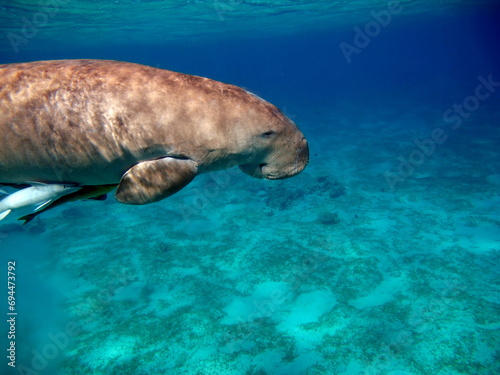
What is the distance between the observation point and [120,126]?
80.6 inches

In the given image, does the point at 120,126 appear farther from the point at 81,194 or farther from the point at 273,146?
the point at 273,146

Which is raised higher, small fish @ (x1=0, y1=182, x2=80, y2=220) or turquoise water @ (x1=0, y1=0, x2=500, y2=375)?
small fish @ (x1=0, y1=182, x2=80, y2=220)

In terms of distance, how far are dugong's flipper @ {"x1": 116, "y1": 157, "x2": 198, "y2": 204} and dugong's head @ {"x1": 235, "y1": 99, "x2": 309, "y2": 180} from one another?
571mm

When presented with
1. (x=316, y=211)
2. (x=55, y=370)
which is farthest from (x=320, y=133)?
(x=55, y=370)

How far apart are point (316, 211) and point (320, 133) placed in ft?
47.8

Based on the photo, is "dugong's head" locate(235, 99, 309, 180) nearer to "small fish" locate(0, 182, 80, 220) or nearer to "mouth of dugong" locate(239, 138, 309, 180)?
"mouth of dugong" locate(239, 138, 309, 180)

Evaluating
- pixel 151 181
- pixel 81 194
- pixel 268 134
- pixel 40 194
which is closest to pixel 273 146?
pixel 268 134

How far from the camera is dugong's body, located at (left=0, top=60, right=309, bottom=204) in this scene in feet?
6.55

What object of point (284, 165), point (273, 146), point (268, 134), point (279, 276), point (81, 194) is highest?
point (268, 134)

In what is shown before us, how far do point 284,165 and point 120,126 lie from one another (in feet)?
4.17

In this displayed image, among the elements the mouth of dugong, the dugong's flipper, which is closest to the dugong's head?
the mouth of dugong

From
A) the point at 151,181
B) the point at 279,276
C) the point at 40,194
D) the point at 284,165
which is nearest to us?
the point at 151,181

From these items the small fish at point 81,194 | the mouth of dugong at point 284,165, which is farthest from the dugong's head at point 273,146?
the small fish at point 81,194

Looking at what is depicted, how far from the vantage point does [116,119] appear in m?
2.05
